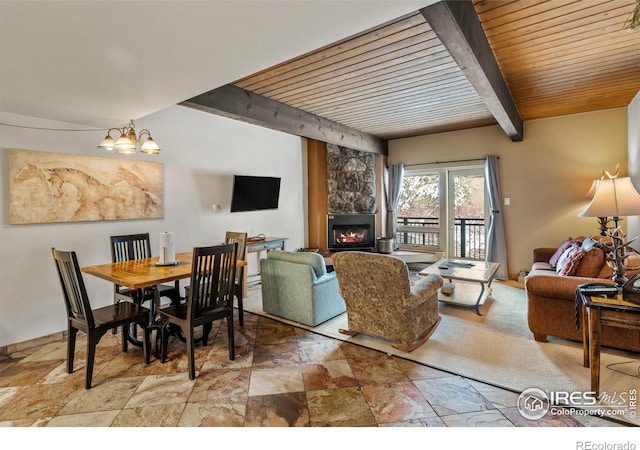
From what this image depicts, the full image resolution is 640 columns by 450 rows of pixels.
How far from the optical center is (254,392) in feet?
7.49

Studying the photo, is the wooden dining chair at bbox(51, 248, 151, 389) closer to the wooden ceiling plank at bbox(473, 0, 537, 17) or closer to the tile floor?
the tile floor

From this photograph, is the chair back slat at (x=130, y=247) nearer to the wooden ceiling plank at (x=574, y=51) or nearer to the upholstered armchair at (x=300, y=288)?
the upholstered armchair at (x=300, y=288)

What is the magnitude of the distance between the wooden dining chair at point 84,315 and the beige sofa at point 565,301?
3.51 m

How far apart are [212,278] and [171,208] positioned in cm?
200

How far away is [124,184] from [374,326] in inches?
128

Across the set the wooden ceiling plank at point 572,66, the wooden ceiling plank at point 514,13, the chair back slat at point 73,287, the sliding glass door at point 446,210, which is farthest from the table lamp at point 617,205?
the chair back slat at point 73,287

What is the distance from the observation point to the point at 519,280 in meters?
5.40

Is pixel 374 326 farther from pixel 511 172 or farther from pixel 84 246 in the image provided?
pixel 511 172

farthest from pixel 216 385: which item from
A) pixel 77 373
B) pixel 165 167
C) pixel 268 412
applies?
pixel 165 167

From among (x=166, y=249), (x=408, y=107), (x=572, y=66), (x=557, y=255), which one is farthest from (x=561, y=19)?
(x=166, y=249)

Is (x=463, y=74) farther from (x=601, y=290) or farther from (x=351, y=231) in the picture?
(x=351, y=231)

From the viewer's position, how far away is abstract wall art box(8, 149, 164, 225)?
3037 mm

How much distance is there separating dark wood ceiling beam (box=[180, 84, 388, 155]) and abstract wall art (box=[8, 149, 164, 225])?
1323mm

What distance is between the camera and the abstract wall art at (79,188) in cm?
304
